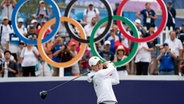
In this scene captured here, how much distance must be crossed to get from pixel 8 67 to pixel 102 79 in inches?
158

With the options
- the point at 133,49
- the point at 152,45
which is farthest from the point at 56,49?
the point at 152,45

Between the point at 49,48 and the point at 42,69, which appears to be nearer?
the point at 42,69

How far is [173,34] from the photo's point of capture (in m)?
22.7

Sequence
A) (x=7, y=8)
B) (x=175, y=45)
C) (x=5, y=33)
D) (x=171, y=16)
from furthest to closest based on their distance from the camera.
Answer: (x=7, y=8)
(x=171, y=16)
(x=5, y=33)
(x=175, y=45)

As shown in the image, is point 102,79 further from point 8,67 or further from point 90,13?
point 90,13

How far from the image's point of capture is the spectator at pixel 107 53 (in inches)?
883

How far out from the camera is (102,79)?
19.3 metres

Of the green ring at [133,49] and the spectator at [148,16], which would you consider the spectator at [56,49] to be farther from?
the spectator at [148,16]

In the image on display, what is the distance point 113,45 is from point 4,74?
3.17 metres

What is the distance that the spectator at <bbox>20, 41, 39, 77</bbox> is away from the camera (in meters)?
22.4

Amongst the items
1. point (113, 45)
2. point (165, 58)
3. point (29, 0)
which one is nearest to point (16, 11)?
point (29, 0)

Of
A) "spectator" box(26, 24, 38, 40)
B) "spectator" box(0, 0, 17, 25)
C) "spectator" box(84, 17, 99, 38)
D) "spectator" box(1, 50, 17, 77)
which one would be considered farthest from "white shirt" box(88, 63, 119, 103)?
"spectator" box(0, 0, 17, 25)

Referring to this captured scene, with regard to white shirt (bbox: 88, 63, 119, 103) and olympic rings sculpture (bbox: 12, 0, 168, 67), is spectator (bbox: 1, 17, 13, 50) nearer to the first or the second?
olympic rings sculpture (bbox: 12, 0, 168, 67)

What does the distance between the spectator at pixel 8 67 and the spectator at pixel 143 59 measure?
3.44 m
